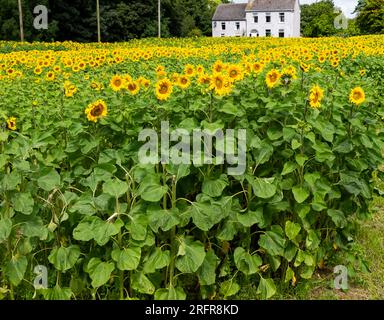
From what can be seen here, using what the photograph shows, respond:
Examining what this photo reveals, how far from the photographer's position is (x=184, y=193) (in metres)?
2.98

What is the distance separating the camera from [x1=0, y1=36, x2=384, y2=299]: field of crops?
2561 millimetres

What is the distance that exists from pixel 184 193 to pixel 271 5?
6615 centimetres

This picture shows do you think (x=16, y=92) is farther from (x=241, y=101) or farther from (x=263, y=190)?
(x=263, y=190)

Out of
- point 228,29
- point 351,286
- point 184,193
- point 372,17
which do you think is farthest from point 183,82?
point 228,29

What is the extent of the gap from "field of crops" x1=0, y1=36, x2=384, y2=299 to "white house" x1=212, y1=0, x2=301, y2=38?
62086 millimetres

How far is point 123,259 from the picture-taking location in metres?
2.50

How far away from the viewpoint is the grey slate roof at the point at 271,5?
64125 millimetres

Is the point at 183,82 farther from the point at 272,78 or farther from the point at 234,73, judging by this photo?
the point at 272,78

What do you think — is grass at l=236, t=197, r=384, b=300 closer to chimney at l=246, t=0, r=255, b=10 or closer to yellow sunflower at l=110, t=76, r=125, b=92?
yellow sunflower at l=110, t=76, r=125, b=92

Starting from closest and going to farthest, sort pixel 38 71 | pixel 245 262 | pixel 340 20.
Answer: pixel 245 262, pixel 38 71, pixel 340 20

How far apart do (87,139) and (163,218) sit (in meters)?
0.78

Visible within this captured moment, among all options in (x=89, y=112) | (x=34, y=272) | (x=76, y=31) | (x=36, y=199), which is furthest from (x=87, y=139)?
(x=76, y=31)

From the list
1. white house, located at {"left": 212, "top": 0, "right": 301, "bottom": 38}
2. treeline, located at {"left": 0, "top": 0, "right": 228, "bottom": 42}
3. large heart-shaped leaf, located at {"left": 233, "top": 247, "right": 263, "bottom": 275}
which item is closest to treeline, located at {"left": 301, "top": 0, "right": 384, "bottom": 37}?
white house, located at {"left": 212, "top": 0, "right": 301, "bottom": 38}

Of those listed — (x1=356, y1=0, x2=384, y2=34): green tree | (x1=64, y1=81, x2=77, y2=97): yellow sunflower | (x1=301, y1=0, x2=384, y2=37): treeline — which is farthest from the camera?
(x1=301, y1=0, x2=384, y2=37): treeline
